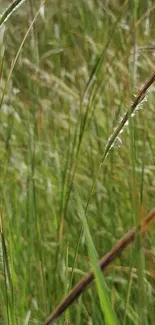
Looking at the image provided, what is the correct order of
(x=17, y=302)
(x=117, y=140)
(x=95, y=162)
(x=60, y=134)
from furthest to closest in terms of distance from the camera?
1. (x=60, y=134)
2. (x=95, y=162)
3. (x=17, y=302)
4. (x=117, y=140)

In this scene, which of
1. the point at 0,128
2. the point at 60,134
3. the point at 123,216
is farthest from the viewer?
the point at 0,128

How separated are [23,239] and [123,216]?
19cm

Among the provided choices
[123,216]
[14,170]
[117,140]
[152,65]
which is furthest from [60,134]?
[117,140]

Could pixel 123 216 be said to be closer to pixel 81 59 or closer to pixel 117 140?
pixel 117 140

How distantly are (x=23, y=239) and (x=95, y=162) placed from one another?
26 cm

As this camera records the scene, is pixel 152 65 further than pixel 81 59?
No

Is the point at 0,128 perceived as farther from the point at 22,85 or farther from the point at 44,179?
the point at 22,85

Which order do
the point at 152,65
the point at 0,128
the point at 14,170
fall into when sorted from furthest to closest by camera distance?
the point at 0,128, the point at 14,170, the point at 152,65

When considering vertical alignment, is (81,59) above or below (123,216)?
above

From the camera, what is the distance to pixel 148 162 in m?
1.40

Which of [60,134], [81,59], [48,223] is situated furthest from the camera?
[81,59]

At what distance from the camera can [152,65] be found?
1.65 meters

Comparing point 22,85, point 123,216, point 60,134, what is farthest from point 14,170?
point 22,85

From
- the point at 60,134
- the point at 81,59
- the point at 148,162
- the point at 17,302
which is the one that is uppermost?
the point at 81,59
